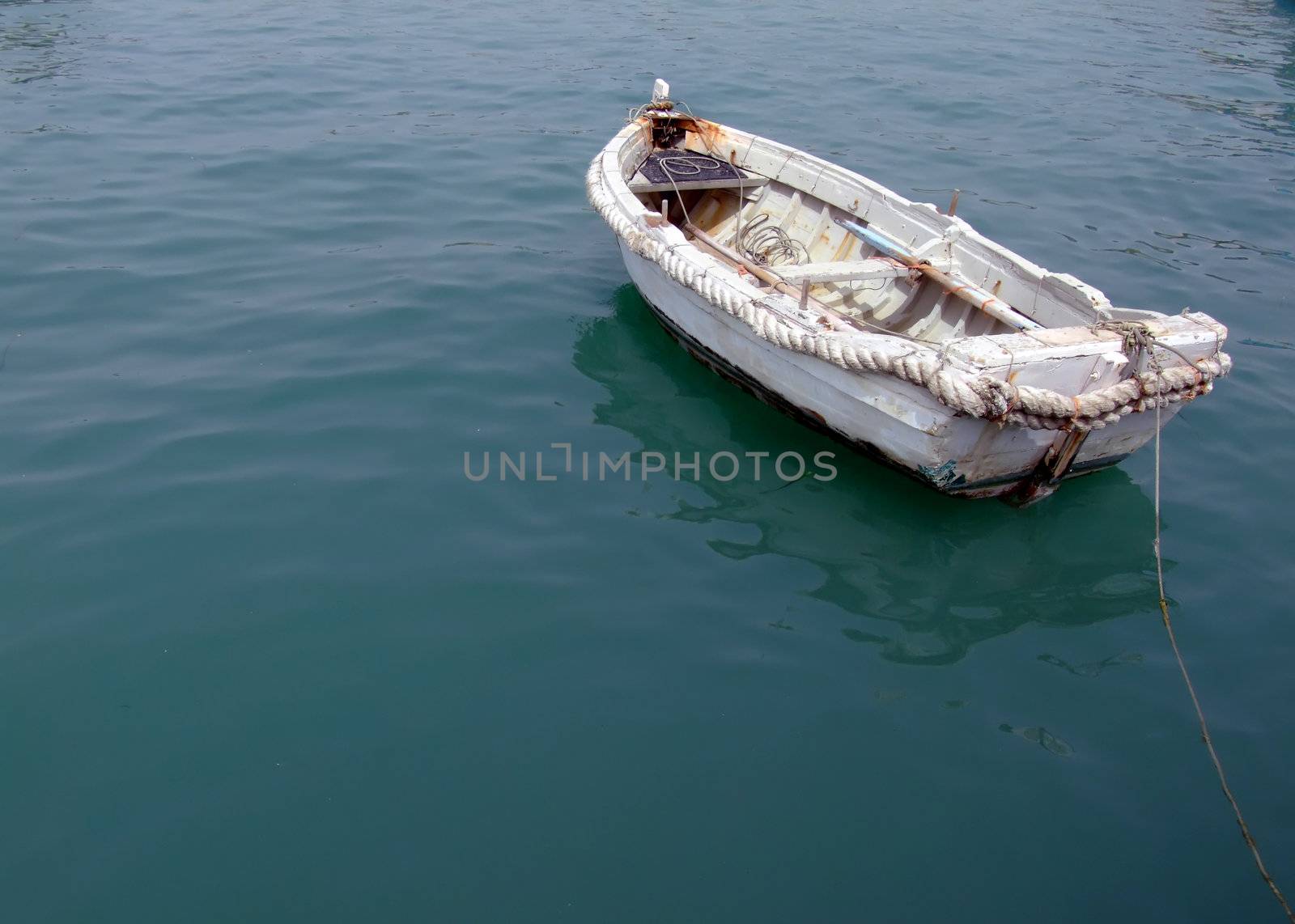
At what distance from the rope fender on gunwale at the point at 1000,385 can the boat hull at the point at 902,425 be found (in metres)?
0.17

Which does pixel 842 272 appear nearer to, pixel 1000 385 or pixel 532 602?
pixel 1000 385

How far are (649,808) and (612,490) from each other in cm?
235

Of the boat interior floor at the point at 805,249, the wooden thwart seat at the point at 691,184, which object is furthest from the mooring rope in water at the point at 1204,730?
the wooden thwart seat at the point at 691,184

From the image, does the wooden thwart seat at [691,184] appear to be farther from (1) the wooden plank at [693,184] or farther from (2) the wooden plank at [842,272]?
(2) the wooden plank at [842,272]

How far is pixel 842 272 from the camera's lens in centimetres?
689

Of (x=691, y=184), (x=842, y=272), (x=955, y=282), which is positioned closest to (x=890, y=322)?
(x=955, y=282)

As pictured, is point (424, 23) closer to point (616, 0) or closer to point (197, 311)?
point (616, 0)

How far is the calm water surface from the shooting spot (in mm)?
4176

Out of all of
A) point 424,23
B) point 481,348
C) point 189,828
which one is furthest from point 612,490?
point 424,23

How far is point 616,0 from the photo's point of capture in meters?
16.9

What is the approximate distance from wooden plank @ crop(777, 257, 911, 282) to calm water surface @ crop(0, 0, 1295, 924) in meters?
0.96

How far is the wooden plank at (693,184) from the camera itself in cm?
831

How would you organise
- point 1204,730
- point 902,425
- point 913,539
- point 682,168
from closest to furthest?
point 1204,730 → point 902,425 → point 913,539 → point 682,168

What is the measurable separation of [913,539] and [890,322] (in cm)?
211
